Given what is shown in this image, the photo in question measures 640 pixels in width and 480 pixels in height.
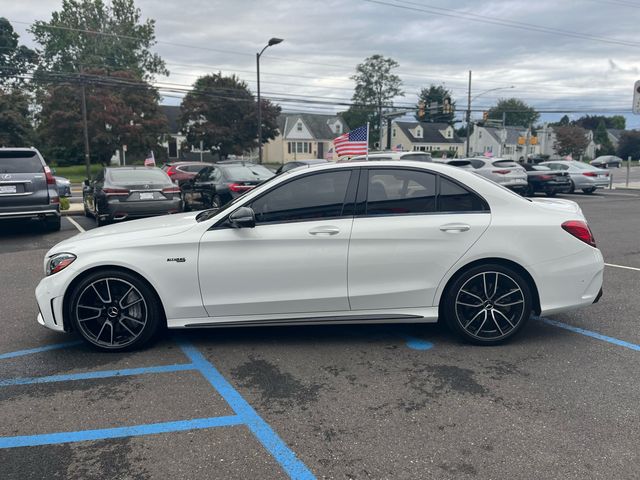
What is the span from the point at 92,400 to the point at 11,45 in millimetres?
77183

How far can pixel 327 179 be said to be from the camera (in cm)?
449

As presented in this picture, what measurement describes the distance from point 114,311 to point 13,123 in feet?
137

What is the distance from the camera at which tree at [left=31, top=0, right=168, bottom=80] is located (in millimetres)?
59750

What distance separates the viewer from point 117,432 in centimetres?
319

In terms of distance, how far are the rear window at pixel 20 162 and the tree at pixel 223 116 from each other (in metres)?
39.8

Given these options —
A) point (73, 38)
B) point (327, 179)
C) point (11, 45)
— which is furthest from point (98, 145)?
point (327, 179)

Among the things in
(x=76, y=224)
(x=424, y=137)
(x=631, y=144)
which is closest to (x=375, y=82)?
(x=424, y=137)

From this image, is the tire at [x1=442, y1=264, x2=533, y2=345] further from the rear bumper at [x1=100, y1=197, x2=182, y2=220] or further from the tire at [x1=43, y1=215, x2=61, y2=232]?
the tire at [x1=43, y1=215, x2=61, y2=232]

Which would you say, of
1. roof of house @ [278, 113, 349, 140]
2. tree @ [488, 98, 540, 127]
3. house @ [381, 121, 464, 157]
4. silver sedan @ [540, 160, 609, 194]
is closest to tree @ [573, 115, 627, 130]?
tree @ [488, 98, 540, 127]

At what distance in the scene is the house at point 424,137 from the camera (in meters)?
86.4

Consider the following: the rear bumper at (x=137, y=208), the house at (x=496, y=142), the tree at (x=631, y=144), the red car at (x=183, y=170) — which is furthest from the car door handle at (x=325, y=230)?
the tree at (x=631, y=144)

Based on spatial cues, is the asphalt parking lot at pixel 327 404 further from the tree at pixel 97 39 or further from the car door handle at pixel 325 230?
the tree at pixel 97 39

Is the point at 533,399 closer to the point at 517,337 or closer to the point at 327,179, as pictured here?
the point at 517,337

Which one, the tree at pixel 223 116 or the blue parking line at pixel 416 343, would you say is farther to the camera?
the tree at pixel 223 116
